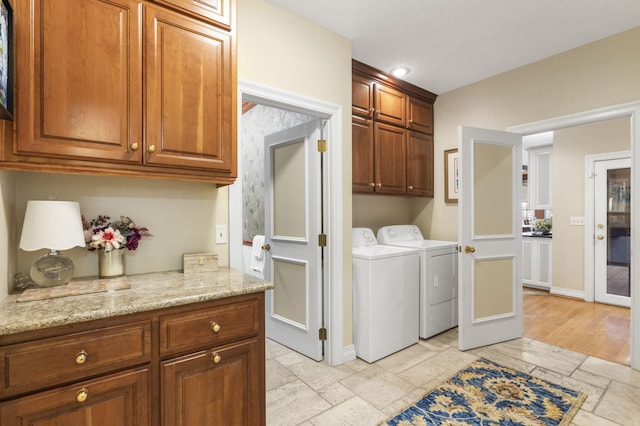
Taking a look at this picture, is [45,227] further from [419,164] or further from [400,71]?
[419,164]

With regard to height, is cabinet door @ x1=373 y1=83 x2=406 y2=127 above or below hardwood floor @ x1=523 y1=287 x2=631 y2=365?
above

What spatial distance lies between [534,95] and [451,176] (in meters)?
1.09

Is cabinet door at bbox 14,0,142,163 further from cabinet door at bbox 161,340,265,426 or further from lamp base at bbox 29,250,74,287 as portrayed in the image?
cabinet door at bbox 161,340,265,426

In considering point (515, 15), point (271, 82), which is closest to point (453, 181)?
point (515, 15)

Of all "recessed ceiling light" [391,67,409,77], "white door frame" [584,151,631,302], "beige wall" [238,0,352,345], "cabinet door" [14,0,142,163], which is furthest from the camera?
"white door frame" [584,151,631,302]

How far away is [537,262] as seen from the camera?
16.6 ft

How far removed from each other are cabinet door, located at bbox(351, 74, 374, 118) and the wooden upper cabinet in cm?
156

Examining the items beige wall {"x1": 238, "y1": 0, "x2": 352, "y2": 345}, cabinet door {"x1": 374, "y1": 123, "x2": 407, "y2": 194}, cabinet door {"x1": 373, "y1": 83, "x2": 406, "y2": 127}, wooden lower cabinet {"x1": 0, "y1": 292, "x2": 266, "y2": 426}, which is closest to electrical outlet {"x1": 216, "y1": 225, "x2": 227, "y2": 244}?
wooden lower cabinet {"x1": 0, "y1": 292, "x2": 266, "y2": 426}

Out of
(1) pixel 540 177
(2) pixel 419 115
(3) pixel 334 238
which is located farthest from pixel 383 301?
(1) pixel 540 177

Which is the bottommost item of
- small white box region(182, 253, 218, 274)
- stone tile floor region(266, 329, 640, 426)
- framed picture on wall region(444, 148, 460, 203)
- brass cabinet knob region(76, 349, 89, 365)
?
stone tile floor region(266, 329, 640, 426)

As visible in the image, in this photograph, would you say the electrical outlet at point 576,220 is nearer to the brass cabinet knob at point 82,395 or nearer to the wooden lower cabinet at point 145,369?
the wooden lower cabinet at point 145,369

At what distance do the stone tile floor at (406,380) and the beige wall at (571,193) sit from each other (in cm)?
227

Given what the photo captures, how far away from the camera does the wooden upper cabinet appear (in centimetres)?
157

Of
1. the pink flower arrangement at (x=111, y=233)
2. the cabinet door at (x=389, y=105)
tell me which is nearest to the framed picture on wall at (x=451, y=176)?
the cabinet door at (x=389, y=105)
